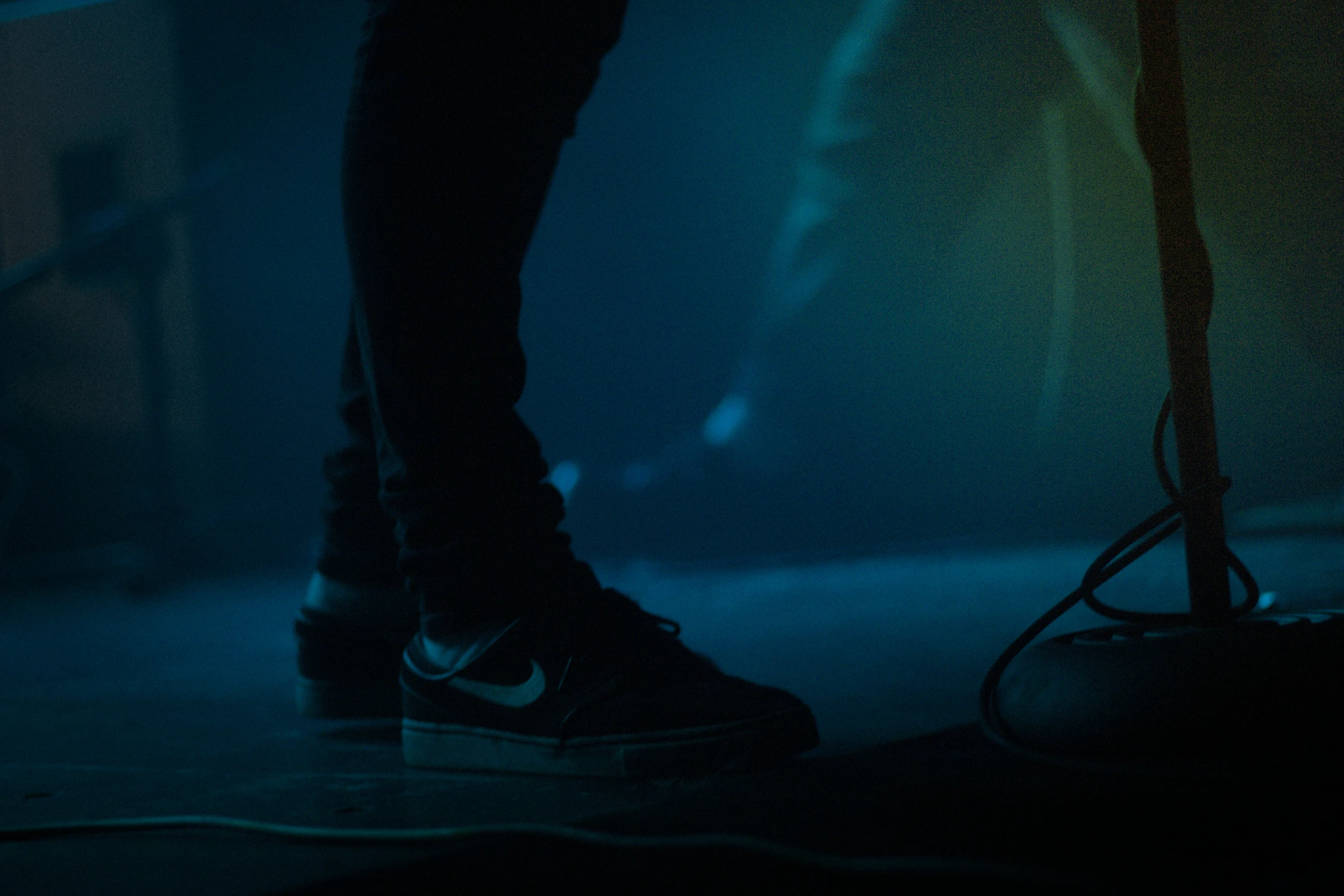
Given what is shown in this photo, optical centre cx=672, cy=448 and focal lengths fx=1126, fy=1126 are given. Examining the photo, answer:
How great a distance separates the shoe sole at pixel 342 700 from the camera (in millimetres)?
938

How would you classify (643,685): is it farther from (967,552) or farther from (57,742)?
(967,552)

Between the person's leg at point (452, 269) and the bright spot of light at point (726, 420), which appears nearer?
the person's leg at point (452, 269)

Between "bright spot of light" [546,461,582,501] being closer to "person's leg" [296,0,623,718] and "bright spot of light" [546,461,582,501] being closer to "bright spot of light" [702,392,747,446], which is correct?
"bright spot of light" [702,392,747,446]

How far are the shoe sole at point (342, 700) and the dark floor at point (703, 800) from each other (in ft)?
0.05

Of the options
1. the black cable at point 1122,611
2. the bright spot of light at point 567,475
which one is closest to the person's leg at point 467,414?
the black cable at point 1122,611

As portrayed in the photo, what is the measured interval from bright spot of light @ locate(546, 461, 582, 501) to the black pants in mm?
1779

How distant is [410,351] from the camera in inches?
29.5

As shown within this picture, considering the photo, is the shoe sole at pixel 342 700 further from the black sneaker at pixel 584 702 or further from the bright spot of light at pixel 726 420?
the bright spot of light at pixel 726 420

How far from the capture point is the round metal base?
558mm

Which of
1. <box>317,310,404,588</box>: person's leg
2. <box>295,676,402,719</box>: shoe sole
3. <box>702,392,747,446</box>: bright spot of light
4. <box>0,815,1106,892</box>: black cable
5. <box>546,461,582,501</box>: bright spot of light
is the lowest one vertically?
<box>0,815,1106,892</box>: black cable

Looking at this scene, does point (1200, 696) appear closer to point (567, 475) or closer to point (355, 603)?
point (355, 603)

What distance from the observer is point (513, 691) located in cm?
73

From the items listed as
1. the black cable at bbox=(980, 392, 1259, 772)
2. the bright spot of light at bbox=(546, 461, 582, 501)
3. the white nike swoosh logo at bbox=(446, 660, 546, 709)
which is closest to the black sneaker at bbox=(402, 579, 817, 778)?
the white nike swoosh logo at bbox=(446, 660, 546, 709)

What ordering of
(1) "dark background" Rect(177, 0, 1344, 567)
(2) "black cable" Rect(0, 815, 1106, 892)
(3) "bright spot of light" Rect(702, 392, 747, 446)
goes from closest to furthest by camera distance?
1. (2) "black cable" Rect(0, 815, 1106, 892)
2. (1) "dark background" Rect(177, 0, 1344, 567)
3. (3) "bright spot of light" Rect(702, 392, 747, 446)
